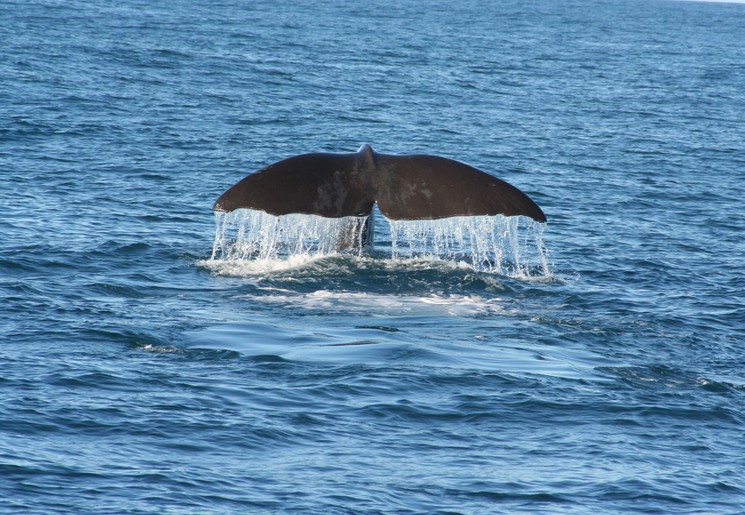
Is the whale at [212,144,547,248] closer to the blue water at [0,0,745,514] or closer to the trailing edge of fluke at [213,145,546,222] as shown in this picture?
the trailing edge of fluke at [213,145,546,222]

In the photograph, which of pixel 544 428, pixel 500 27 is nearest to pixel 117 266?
pixel 544 428

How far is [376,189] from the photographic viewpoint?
11.7 m

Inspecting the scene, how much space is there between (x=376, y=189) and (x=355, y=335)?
57.4 inches

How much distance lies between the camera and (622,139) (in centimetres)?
2794

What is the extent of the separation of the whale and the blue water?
45.6 inches

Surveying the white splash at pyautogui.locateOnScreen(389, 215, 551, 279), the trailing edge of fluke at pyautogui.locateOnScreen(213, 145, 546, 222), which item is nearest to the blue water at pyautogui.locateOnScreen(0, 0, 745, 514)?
the white splash at pyautogui.locateOnScreen(389, 215, 551, 279)

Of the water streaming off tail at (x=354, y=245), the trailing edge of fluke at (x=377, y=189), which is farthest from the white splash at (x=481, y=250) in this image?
the trailing edge of fluke at (x=377, y=189)

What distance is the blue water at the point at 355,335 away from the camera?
26.6ft

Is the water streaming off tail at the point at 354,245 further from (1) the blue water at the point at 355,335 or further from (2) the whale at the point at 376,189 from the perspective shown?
(2) the whale at the point at 376,189

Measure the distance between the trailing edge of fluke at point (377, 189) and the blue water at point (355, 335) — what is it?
Answer: 1.15m

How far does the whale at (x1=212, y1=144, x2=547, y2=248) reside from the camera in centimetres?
1113

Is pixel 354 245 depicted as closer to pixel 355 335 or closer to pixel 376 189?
pixel 376 189

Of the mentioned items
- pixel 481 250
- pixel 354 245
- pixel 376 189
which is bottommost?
pixel 481 250

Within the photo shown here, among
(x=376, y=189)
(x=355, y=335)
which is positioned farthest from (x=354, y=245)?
(x=355, y=335)
